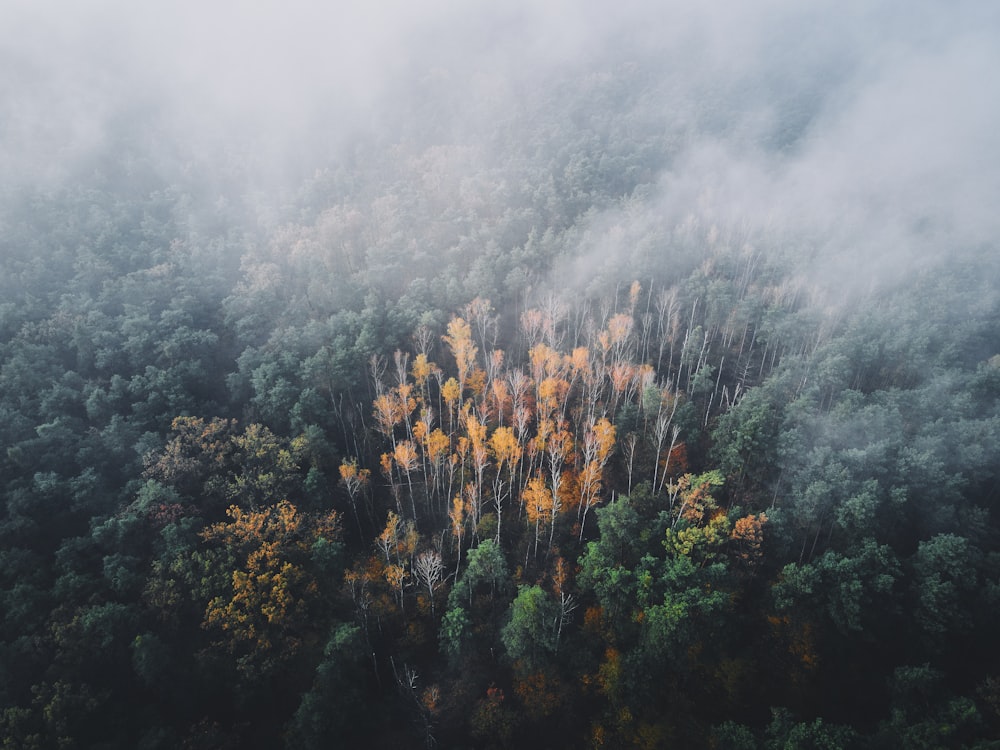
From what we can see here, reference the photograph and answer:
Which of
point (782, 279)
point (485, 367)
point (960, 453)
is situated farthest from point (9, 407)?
point (782, 279)

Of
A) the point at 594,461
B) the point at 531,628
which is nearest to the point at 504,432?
the point at 594,461

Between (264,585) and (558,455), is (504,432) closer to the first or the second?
(558,455)

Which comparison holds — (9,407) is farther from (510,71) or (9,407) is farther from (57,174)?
(510,71)

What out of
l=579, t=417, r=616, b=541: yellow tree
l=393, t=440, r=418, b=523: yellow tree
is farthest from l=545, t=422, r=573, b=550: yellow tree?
l=393, t=440, r=418, b=523: yellow tree

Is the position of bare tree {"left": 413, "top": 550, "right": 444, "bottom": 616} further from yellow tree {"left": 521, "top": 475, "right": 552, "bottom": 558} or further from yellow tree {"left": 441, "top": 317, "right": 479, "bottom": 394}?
yellow tree {"left": 441, "top": 317, "right": 479, "bottom": 394}

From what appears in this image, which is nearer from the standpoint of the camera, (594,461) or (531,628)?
(531,628)

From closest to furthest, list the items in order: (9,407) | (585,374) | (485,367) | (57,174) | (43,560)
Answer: (43,560) → (9,407) → (585,374) → (485,367) → (57,174)

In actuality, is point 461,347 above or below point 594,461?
above

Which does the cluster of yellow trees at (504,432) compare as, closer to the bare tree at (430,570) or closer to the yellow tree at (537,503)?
the yellow tree at (537,503)

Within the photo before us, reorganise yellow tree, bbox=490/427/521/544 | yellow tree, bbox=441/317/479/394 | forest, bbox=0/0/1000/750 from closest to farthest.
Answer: forest, bbox=0/0/1000/750, yellow tree, bbox=490/427/521/544, yellow tree, bbox=441/317/479/394

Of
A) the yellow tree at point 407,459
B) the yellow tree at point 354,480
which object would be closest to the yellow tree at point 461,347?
the yellow tree at point 407,459

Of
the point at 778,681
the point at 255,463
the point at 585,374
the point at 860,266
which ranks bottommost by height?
the point at 778,681
